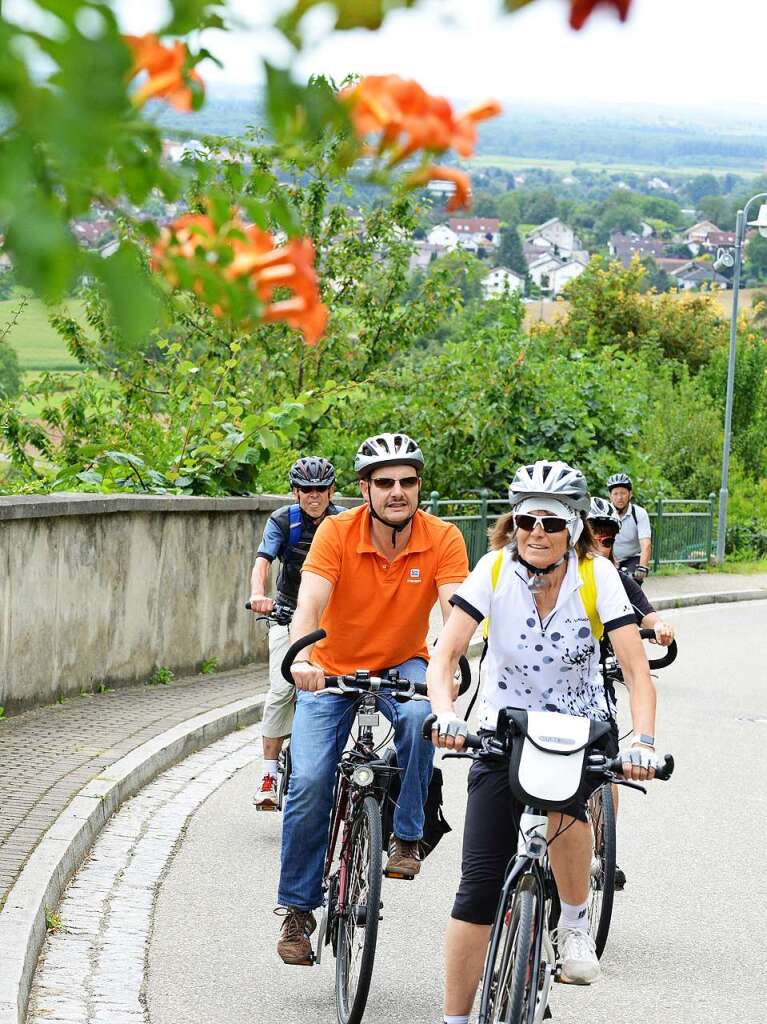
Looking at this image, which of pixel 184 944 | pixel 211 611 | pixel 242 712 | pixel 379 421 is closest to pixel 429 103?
pixel 184 944

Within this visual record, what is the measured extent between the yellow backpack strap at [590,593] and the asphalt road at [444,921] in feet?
4.96

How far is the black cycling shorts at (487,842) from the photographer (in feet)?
15.6

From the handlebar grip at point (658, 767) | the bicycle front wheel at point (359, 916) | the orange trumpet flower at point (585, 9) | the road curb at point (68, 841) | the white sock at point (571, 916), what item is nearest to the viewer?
the orange trumpet flower at point (585, 9)

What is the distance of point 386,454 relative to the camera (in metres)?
5.97

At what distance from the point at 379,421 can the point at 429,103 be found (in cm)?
2182

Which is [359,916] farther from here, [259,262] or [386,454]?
[259,262]

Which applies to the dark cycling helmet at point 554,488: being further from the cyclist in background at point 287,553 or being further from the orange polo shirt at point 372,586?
the cyclist in background at point 287,553

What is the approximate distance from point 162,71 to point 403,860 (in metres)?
4.82

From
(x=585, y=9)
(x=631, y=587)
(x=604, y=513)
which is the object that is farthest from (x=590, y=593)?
(x=604, y=513)

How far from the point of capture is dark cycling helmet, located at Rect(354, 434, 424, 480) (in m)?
5.93

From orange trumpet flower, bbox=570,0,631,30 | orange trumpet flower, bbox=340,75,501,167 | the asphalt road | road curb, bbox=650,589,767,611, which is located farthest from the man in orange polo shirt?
road curb, bbox=650,589,767,611

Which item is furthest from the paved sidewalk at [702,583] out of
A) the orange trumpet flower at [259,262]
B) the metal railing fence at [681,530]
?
the orange trumpet flower at [259,262]

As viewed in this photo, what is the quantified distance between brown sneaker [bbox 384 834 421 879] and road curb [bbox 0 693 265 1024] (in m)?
1.27

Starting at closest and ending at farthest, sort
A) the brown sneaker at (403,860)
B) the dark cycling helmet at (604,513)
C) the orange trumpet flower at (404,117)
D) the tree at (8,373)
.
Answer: the orange trumpet flower at (404,117) < the brown sneaker at (403,860) < the dark cycling helmet at (604,513) < the tree at (8,373)
